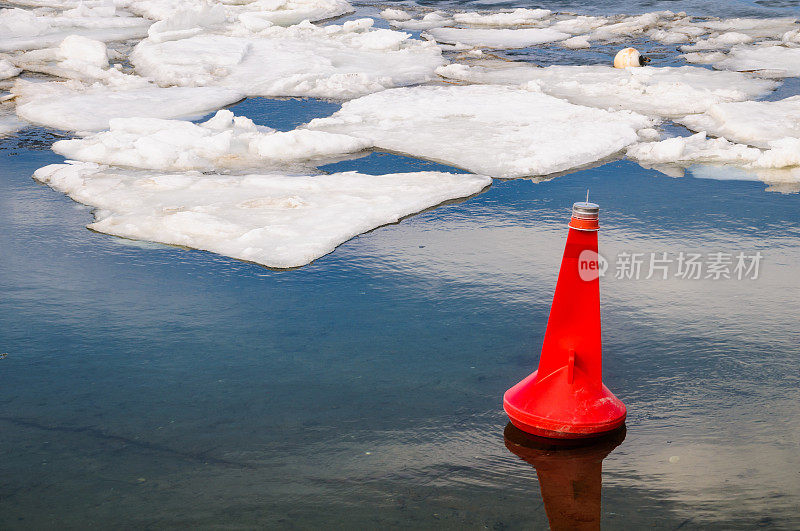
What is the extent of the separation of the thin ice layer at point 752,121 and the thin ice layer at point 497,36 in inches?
179

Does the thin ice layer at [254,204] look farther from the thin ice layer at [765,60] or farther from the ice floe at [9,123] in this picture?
the thin ice layer at [765,60]

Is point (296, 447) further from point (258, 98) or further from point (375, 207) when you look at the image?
point (258, 98)

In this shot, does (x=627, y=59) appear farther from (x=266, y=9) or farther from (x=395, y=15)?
(x=266, y=9)

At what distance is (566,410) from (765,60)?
8.38 m

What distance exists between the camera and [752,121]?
637 cm

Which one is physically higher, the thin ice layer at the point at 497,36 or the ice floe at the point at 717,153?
the thin ice layer at the point at 497,36

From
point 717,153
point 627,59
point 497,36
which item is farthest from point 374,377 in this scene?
point 497,36

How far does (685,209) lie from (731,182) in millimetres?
760

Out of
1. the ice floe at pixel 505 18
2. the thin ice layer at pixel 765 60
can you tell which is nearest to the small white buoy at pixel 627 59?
the thin ice layer at pixel 765 60

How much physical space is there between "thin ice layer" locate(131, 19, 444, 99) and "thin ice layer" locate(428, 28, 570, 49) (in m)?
0.85

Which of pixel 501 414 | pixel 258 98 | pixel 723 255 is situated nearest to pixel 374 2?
pixel 258 98

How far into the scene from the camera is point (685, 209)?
481 cm

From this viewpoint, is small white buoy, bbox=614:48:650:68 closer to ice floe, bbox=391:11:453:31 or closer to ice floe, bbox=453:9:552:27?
ice floe, bbox=453:9:552:27

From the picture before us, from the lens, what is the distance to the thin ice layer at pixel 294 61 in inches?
332
